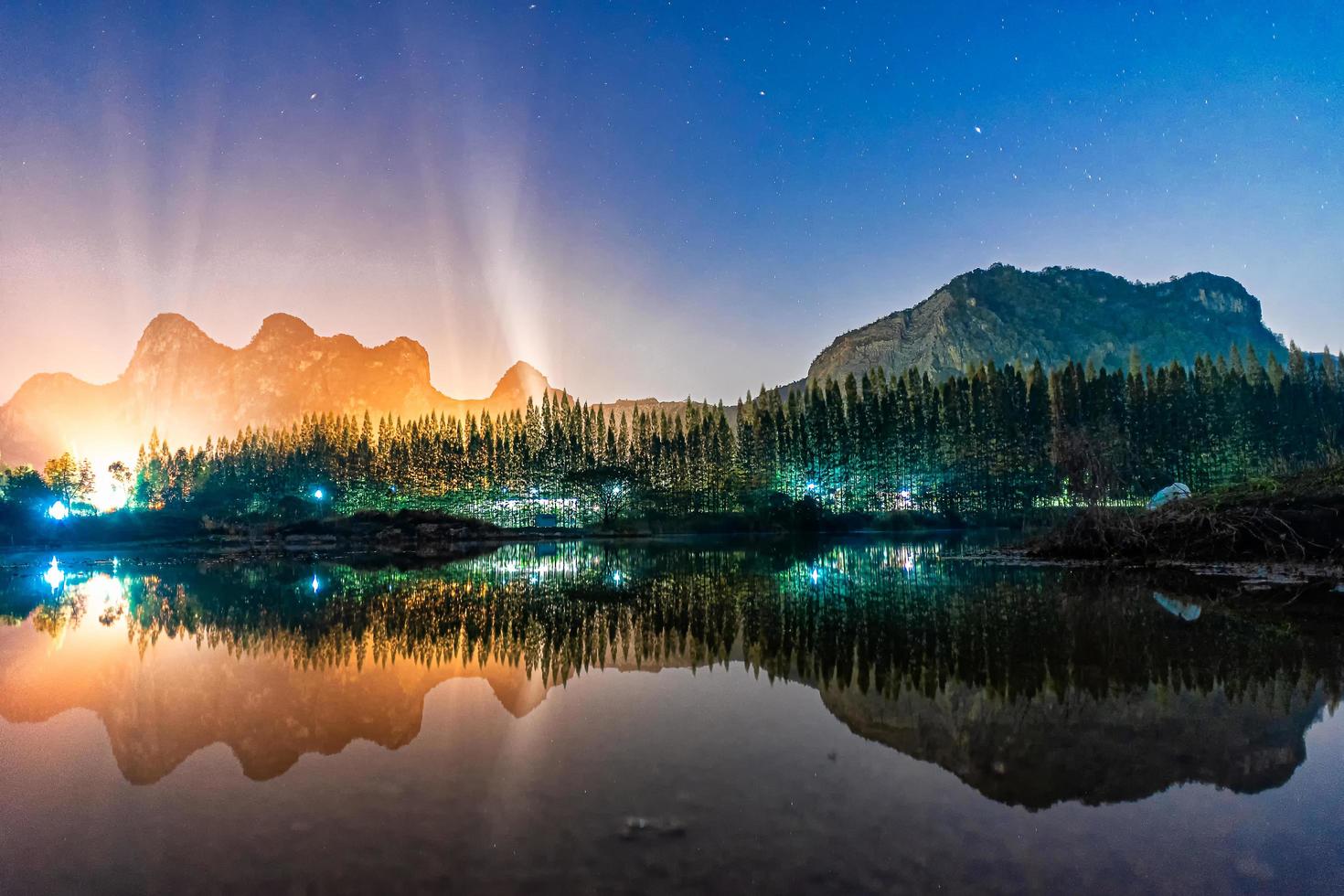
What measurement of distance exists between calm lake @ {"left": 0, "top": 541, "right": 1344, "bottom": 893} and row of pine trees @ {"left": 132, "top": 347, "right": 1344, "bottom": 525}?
236 ft

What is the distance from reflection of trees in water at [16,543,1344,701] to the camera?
39.0ft

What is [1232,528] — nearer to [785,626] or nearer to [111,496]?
[785,626]

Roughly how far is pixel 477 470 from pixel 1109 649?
107086mm

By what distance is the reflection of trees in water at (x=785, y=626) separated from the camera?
11.9 meters

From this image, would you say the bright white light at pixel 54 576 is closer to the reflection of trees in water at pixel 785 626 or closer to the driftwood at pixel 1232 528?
the reflection of trees in water at pixel 785 626

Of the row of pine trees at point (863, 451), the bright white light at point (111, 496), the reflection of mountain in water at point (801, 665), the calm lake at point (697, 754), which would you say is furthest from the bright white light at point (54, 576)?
the bright white light at point (111, 496)

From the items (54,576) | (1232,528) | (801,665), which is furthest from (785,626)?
(54,576)

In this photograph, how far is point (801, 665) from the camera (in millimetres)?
13508

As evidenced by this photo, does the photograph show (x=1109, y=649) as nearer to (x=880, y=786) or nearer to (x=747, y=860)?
(x=880, y=786)

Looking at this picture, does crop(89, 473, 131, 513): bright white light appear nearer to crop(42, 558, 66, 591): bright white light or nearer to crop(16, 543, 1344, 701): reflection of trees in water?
crop(42, 558, 66, 591): bright white light

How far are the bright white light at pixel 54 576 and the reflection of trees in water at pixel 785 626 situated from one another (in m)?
5.56

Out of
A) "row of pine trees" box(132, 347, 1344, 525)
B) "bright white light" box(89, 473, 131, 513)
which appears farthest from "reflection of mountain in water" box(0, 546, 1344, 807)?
"bright white light" box(89, 473, 131, 513)

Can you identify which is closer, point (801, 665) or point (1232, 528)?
point (801, 665)

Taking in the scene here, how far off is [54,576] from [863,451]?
3409 inches
